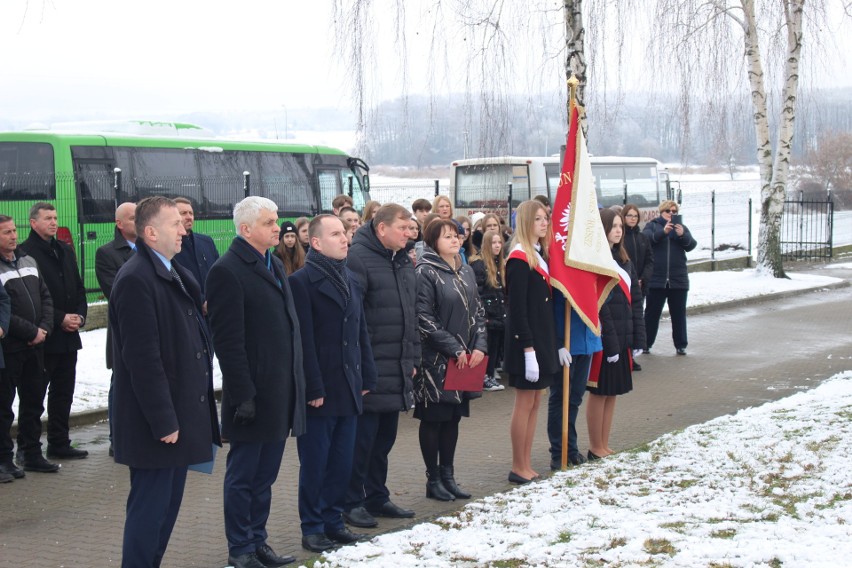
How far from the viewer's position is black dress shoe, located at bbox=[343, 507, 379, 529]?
6.43 m

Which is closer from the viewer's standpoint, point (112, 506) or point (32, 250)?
point (112, 506)

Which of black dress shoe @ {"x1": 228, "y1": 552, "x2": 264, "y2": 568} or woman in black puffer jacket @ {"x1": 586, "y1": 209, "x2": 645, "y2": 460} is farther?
woman in black puffer jacket @ {"x1": 586, "y1": 209, "x2": 645, "y2": 460}

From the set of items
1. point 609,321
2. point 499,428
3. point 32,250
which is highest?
point 32,250

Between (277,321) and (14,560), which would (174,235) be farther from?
(14,560)

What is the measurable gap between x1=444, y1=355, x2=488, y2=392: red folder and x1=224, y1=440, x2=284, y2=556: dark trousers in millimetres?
1589

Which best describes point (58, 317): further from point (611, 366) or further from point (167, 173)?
point (167, 173)

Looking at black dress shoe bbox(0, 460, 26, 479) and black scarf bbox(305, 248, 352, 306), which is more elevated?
black scarf bbox(305, 248, 352, 306)

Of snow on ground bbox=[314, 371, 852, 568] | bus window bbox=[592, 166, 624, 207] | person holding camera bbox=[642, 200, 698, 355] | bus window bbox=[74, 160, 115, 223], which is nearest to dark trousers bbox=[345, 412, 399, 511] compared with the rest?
snow on ground bbox=[314, 371, 852, 568]

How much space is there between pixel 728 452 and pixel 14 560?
15.6ft

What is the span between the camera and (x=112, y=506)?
7086 millimetres

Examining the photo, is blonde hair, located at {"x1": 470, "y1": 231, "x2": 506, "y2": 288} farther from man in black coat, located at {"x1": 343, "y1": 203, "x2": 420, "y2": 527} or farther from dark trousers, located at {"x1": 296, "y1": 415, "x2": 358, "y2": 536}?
dark trousers, located at {"x1": 296, "y1": 415, "x2": 358, "y2": 536}

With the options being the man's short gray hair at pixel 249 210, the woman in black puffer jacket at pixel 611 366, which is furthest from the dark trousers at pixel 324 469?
the woman in black puffer jacket at pixel 611 366

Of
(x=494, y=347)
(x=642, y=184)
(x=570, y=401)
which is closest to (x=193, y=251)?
(x=570, y=401)

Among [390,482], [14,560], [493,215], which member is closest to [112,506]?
[14,560]
